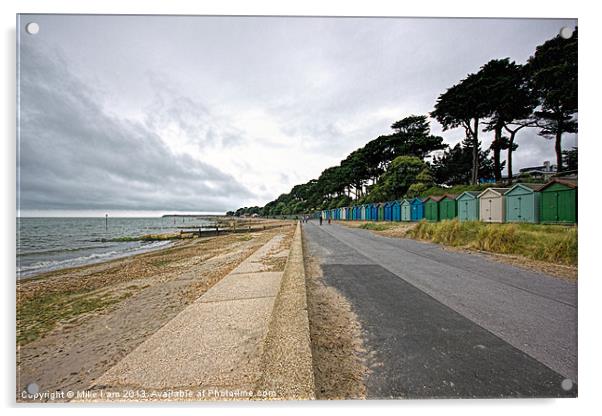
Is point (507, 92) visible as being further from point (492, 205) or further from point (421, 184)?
point (421, 184)

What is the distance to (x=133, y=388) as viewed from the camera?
4.95ft

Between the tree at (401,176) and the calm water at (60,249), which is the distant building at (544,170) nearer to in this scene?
the calm water at (60,249)

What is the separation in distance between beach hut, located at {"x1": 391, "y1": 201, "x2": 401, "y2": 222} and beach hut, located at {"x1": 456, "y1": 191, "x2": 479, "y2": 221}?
632cm

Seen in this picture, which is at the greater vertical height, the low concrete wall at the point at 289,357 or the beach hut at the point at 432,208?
the beach hut at the point at 432,208

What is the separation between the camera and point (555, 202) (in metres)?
8.25

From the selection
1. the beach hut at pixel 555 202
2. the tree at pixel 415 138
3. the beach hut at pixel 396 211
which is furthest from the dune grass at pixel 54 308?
the tree at pixel 415 138

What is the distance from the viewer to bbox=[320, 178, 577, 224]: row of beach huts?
784 cm

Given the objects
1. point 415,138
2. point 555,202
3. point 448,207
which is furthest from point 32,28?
point 415,138

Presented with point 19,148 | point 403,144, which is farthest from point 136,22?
point 403,144

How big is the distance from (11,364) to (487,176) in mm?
39472

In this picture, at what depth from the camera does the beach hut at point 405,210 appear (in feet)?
60.4

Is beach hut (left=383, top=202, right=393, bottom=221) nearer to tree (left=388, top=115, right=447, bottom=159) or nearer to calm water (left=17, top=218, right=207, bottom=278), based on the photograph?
tree (left=388, top=115, right=447, bottom=159)

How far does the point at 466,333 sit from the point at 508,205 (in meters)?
11.9
